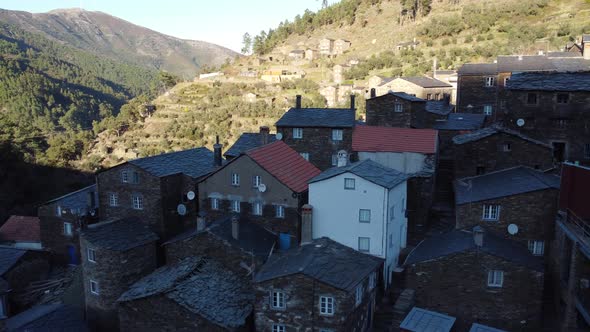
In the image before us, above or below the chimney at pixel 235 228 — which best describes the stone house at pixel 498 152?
above

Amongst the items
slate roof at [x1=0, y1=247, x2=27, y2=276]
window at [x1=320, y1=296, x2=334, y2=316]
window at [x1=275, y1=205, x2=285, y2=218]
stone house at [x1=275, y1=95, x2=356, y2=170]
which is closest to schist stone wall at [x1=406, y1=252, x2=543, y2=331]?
window at [x1=320, y1=296, x2=334, y2=316]

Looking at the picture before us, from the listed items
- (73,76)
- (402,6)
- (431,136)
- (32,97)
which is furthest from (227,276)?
(73,76)

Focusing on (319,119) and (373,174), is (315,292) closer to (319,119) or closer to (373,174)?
(373,174)

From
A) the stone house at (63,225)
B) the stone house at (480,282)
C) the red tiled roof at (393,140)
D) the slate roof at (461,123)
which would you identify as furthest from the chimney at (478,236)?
the stone house at (63,225)

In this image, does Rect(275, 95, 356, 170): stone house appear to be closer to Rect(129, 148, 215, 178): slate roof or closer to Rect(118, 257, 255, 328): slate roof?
Rect(129, 148, 215, 178): slate roof

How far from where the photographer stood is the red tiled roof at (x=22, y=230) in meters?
39.1

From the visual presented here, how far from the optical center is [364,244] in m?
24.3

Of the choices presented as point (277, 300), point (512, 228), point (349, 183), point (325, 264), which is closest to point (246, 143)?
point (349, 183)

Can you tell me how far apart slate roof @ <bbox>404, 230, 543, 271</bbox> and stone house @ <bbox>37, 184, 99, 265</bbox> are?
24.4 meters

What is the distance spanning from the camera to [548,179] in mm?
23188

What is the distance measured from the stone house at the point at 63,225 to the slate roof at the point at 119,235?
29.8 ft

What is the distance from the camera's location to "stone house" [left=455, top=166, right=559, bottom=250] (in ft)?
72.6

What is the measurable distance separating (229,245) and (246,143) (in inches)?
432

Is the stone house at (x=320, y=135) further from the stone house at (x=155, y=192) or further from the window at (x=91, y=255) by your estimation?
the window at (x=91, y=255)
